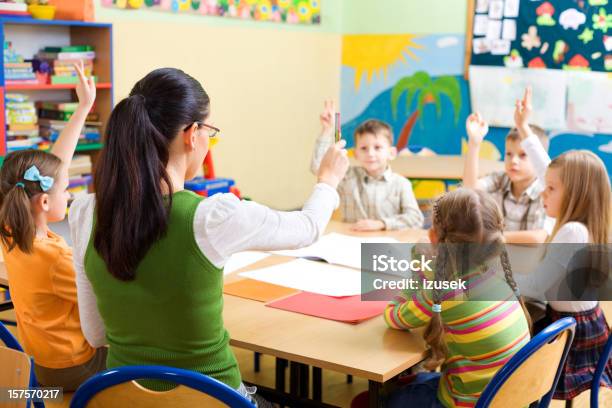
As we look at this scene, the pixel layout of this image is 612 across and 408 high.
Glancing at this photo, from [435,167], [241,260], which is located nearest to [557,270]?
[241,260]

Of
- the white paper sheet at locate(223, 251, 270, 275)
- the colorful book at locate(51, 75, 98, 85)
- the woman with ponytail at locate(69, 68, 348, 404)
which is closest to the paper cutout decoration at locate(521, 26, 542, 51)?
the colorful book at locate(51, 75, 98, 85)

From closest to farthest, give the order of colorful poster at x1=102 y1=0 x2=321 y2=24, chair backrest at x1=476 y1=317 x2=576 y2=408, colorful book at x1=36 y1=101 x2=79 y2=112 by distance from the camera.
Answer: chair backrest at x1=476 y1=317 x2=576 y2=408, colorful book at x1=36 y1=101 x2=79 y2=112, colorful poster at x1=102 y1=0 x2=321 y2=24

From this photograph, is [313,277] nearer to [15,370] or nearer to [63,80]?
[15,370]

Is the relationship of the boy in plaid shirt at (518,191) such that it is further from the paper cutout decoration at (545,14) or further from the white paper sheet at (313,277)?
the paper cutout decoration at (545,14)

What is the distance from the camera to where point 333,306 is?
2.09 meters

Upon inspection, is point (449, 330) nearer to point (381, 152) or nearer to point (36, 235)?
point (36, 235)

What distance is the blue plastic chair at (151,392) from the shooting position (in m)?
1.35

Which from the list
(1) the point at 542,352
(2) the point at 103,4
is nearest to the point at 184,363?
(1) the point at 542,352

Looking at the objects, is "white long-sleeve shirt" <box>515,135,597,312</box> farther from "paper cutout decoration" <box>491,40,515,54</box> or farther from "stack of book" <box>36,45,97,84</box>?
"paper cutout decoration" <box>491,40,515,54</box>

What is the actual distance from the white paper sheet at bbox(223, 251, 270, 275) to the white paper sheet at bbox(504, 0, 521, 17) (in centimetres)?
350

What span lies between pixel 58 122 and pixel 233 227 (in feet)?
9.33

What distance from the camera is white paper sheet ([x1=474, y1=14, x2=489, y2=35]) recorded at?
551 cm

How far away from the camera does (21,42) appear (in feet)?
13.0

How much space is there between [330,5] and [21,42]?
2703mm
